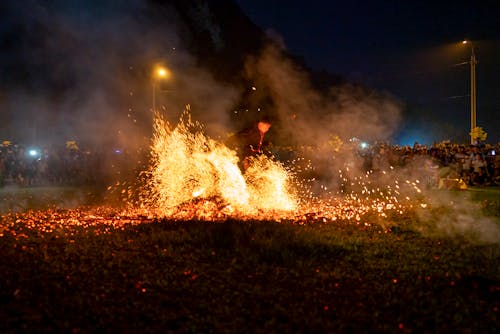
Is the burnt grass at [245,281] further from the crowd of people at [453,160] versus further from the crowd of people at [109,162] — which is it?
the crowd of people at [109,162]

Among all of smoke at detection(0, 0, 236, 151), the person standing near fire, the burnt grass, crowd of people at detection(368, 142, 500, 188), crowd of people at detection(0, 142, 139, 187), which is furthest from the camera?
smoke at detection(0, 0, 236, 151)

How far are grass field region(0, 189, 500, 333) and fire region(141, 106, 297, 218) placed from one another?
155cm

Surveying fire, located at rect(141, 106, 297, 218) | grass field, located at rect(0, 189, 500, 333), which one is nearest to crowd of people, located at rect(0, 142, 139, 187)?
fire, located at rect(141, 106, 297, 218)

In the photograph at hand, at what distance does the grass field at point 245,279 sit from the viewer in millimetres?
3924

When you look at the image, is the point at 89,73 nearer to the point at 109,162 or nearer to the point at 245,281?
the point at 109,162

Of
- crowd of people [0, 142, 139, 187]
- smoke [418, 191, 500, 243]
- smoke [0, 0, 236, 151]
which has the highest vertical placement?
smoke [0, 0, 236, 151]

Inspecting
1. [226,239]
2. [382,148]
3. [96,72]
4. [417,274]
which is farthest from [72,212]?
[382,148]

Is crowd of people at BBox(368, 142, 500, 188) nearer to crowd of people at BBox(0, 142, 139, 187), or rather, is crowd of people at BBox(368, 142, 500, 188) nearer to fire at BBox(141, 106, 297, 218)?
fire at BBox(141, 106, 297, 218)

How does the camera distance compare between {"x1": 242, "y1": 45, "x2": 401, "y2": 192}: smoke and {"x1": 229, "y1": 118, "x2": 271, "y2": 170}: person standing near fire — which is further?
{"x1": 242, "y1": 45, "x2": 401, "y2": 192}: smoke

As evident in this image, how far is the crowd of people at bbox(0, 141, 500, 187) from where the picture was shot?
16625mm

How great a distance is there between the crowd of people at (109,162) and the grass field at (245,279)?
9785 mm

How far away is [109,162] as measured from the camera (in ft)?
63.1

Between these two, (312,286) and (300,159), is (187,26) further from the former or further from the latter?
(312,286)

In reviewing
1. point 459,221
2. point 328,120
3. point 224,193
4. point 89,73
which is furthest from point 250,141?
point 89,73
